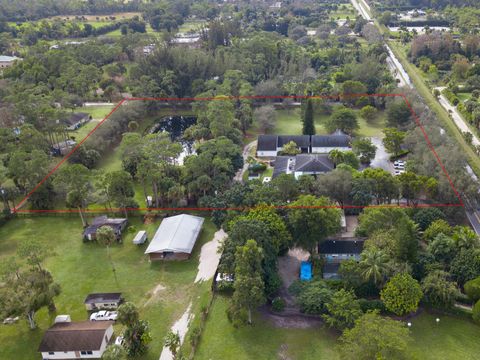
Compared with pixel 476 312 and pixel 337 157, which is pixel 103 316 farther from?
pixel 337 157

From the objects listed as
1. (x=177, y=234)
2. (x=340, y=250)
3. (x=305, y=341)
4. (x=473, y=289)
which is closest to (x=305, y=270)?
(x=340, y=250)

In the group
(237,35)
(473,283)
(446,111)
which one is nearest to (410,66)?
(446,111)

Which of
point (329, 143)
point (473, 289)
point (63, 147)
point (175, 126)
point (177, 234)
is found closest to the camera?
point (473, 289)

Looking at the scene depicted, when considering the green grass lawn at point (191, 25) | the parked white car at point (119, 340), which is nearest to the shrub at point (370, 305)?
the parked white car at point (119, 340)

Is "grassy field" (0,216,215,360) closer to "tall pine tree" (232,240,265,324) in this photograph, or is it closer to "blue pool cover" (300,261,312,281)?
"tall pine tree" (232,240,265,324)

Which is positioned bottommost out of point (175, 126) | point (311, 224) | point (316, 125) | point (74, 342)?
point (175, 126)

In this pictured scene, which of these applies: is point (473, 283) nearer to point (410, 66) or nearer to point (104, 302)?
point (104, 302)

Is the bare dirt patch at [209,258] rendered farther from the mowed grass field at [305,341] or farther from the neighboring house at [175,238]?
the mowed grass field at [305,341]
